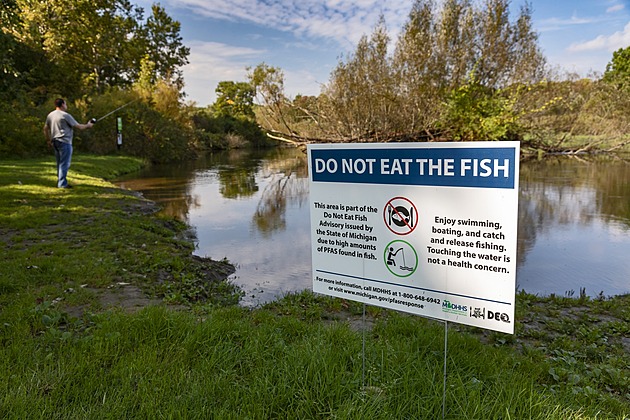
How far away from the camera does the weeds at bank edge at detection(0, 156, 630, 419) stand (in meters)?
2.18

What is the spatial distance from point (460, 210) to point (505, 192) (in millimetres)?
216

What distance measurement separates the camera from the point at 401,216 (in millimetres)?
2164

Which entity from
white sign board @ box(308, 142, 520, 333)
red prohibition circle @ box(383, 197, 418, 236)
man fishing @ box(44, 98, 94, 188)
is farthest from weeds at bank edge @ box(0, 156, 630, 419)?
man fishing @ box(44, 98, 94, 188)

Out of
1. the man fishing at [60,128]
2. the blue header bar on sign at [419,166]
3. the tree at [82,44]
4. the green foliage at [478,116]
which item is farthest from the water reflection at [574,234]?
the tree at [82,44]

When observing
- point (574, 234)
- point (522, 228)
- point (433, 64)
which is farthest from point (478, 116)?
point (574, 234)

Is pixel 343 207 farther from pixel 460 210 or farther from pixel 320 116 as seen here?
pixel 320 116

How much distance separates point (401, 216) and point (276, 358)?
4.11ft

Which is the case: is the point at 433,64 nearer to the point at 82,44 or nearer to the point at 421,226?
the point at 421,226

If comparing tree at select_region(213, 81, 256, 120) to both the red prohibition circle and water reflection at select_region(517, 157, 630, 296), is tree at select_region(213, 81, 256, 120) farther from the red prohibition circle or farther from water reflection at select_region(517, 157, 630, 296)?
the red prohibition circle

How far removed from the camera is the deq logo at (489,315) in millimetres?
1889

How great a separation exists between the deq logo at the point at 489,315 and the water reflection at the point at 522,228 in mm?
3173

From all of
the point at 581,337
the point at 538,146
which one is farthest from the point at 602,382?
the point at 538,146

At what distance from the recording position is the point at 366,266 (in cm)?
229

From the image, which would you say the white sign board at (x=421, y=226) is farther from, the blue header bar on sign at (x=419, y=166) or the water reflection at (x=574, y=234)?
the water reflection at (x=574, y=234)
